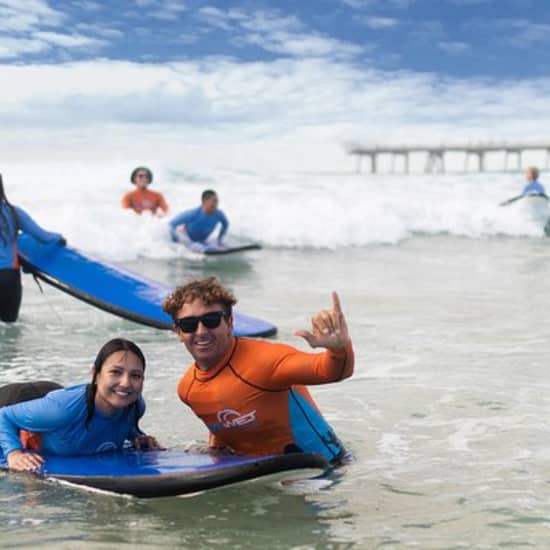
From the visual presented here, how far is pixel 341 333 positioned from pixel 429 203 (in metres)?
22.7

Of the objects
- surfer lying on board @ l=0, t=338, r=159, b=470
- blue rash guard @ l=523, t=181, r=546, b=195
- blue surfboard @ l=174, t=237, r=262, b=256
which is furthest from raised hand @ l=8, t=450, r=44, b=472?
blue rash guard @ l=523, t=181, r=546, b=195

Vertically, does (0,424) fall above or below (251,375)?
below

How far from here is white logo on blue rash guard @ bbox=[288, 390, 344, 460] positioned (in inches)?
161

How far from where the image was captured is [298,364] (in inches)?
146

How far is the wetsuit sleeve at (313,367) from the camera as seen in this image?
11.5ft

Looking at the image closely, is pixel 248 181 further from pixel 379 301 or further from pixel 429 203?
pixel 379 301

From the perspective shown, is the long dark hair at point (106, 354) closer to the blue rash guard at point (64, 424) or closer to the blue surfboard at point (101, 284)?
the blue rash guard at point (64, 424)

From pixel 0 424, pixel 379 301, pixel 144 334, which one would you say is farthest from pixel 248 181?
pixel 0 424

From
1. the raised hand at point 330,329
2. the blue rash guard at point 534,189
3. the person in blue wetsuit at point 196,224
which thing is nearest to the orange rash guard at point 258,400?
the raised hand at point 330,329

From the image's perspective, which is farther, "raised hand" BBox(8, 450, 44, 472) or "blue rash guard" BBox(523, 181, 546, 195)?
"blue rash guard" BBox(523, 181, 546, 195)

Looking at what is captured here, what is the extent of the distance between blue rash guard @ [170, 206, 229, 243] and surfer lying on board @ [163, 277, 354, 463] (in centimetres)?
1046

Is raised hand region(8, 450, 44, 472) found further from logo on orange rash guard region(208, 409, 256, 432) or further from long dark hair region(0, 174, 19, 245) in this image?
long dark hair region(0, 174, 19, 245)

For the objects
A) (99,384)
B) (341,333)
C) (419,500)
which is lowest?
(419,500)

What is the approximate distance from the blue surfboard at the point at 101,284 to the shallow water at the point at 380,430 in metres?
0.23
